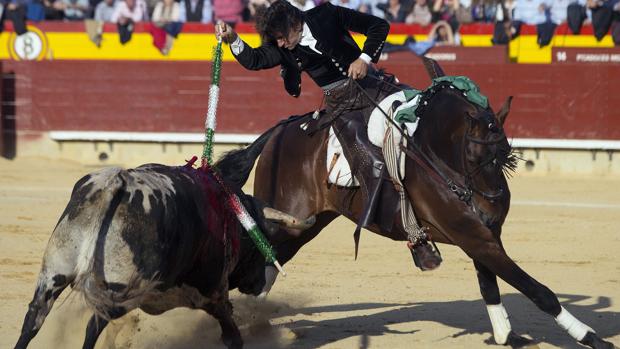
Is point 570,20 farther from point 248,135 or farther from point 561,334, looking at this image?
point 561,334

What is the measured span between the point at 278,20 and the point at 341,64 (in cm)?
44

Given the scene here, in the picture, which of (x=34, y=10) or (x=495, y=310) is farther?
(x=34, y=10)

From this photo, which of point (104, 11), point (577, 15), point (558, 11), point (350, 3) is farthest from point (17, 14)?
point (577, 15)

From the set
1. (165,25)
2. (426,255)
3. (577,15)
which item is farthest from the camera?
(165,25)

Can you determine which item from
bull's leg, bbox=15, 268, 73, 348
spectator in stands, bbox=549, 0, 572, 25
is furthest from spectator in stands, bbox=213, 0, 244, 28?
bull's leg, bbox=15, 268, 73, 348

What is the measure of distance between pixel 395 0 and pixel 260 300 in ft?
27.4

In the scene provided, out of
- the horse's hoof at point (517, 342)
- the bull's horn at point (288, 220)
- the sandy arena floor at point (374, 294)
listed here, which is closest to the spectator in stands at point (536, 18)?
the sandy arena floor at point (374, 294)

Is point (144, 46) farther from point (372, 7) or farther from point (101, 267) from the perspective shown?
point (101, 267)

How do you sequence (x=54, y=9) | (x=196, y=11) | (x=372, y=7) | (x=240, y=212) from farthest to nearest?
(x=54, y=9)
(x=196, y=11)
(x=372, y=7)
(x=240, y=212)

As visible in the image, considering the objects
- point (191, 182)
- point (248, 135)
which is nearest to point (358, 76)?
point (191, 182)

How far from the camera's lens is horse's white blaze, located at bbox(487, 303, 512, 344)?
518cm

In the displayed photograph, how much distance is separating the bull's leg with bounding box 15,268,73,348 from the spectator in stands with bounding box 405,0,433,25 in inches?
399

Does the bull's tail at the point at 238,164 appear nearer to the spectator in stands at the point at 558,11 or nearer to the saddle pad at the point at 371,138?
the saddle pad at the point at 371,138

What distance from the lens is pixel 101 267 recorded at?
3.71m
